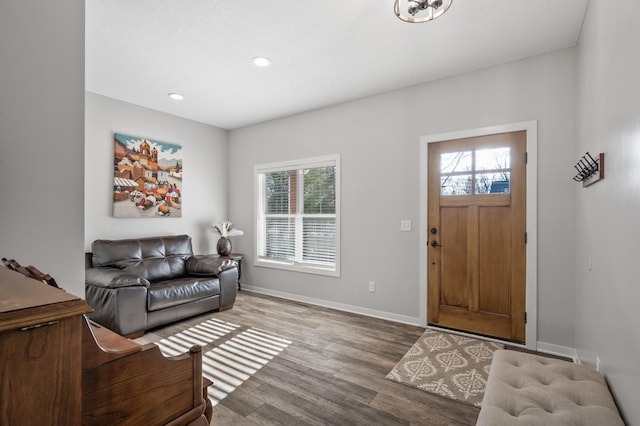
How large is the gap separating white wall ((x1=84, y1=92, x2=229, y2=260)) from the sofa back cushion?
0.24 metres

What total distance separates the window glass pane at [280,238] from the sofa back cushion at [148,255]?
1.18m

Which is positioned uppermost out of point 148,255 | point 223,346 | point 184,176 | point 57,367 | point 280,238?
point 184,176

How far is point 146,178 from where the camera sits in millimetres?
4238

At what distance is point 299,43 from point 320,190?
2055 mm

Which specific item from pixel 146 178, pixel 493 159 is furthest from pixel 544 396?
pixel 146 178

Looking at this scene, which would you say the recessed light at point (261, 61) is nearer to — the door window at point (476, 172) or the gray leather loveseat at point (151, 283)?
the door window at point (476, 172)

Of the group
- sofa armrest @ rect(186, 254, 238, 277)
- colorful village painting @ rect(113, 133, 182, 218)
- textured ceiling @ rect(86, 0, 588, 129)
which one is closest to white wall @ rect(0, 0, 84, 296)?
Answer: textured ceiling @ rect(86, 0, 588, 129)

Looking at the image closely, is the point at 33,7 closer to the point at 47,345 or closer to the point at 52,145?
the point at 52,145

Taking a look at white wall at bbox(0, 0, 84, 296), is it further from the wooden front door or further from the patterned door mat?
the wooden front door

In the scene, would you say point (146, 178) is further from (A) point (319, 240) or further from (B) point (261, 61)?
(A) point (319, 240)

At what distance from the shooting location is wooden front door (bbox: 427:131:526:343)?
2986mm

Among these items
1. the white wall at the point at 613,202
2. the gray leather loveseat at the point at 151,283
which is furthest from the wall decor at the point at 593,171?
the gray leather loveseat at the point at 151,283

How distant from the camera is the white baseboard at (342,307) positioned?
141 inches

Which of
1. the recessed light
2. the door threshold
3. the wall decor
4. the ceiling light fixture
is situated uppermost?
the recessed light
